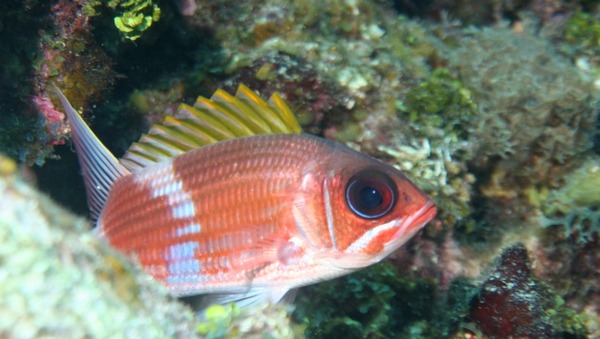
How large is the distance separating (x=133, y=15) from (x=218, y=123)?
5.26ft

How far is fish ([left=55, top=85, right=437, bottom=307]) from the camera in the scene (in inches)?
107

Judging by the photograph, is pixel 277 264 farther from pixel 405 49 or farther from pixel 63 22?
pixel 405 49

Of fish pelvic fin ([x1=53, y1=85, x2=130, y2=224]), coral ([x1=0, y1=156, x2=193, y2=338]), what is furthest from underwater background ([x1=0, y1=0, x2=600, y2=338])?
coral ([x1=0, y1=156, x2=193, y2=338])

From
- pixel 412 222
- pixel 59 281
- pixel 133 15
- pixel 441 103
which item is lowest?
pixel 441 103

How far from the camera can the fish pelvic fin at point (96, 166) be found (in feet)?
10.2

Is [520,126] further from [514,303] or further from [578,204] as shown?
[514,303]

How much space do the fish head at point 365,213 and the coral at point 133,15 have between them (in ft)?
8.21

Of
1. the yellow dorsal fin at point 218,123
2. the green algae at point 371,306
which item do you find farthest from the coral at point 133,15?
the green algae at point 371,306

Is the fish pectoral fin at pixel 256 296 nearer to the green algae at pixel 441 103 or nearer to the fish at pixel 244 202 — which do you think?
the fish at pixel 244 202

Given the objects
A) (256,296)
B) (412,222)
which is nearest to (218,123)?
(256,296)

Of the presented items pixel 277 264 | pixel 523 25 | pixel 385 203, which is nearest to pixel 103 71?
pixel 277 264

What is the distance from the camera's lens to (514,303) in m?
3.71

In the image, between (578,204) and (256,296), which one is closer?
(256,296)

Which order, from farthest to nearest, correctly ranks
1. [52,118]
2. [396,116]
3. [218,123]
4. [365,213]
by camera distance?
[396,116], [52,118], [218,123], [365,213]
